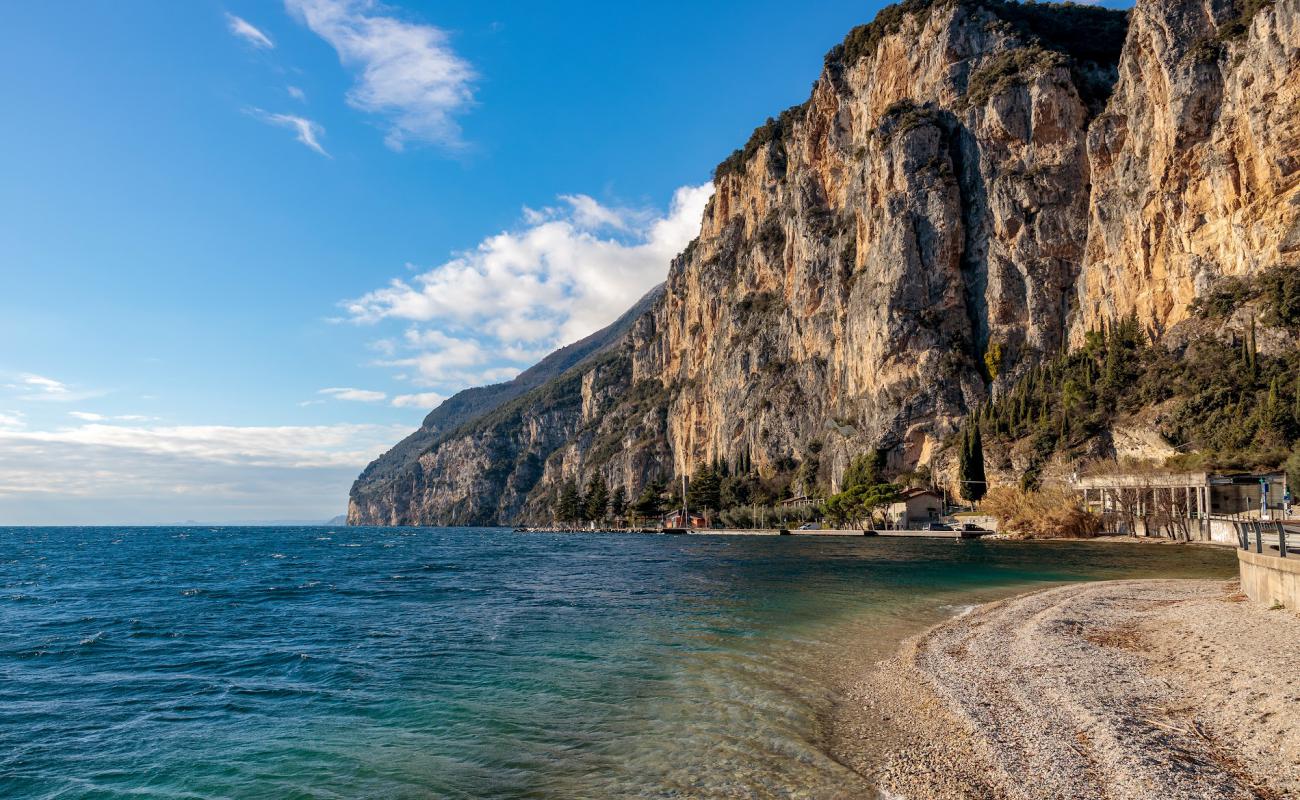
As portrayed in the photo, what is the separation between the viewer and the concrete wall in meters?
15.4

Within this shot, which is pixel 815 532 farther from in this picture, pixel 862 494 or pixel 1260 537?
pixel 1260 537

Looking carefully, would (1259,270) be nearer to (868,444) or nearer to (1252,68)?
(1252,68)

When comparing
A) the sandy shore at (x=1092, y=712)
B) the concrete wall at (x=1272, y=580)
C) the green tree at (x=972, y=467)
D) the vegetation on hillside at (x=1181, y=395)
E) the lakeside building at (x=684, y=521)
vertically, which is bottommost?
the lakeside building at (x=684, y=521)

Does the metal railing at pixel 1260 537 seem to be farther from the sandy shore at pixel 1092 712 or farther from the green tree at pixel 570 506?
the green tree at pixel 570 506

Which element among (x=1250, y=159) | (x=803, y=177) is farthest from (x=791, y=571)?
(x=803, y=177)

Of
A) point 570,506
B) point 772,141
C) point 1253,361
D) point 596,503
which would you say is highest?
point 772,141

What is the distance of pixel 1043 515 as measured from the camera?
221ft

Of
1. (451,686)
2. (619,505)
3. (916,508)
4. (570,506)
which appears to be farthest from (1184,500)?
(570,506)

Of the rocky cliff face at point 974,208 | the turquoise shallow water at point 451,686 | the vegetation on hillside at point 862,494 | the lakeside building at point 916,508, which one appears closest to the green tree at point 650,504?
the rocky cliff face at point 974,208

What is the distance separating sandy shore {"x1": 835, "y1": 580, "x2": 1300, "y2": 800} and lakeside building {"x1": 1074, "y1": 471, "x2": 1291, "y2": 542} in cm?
3763

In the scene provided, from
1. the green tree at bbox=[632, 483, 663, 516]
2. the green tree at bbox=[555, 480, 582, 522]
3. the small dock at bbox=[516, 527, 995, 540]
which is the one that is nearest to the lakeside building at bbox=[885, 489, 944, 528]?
the small dock at bbox=[516, 527, 995, 540]

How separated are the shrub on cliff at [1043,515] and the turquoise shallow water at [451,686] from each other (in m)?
34.9

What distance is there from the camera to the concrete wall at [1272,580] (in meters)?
15.4

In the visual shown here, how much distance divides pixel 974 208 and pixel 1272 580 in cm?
10054
